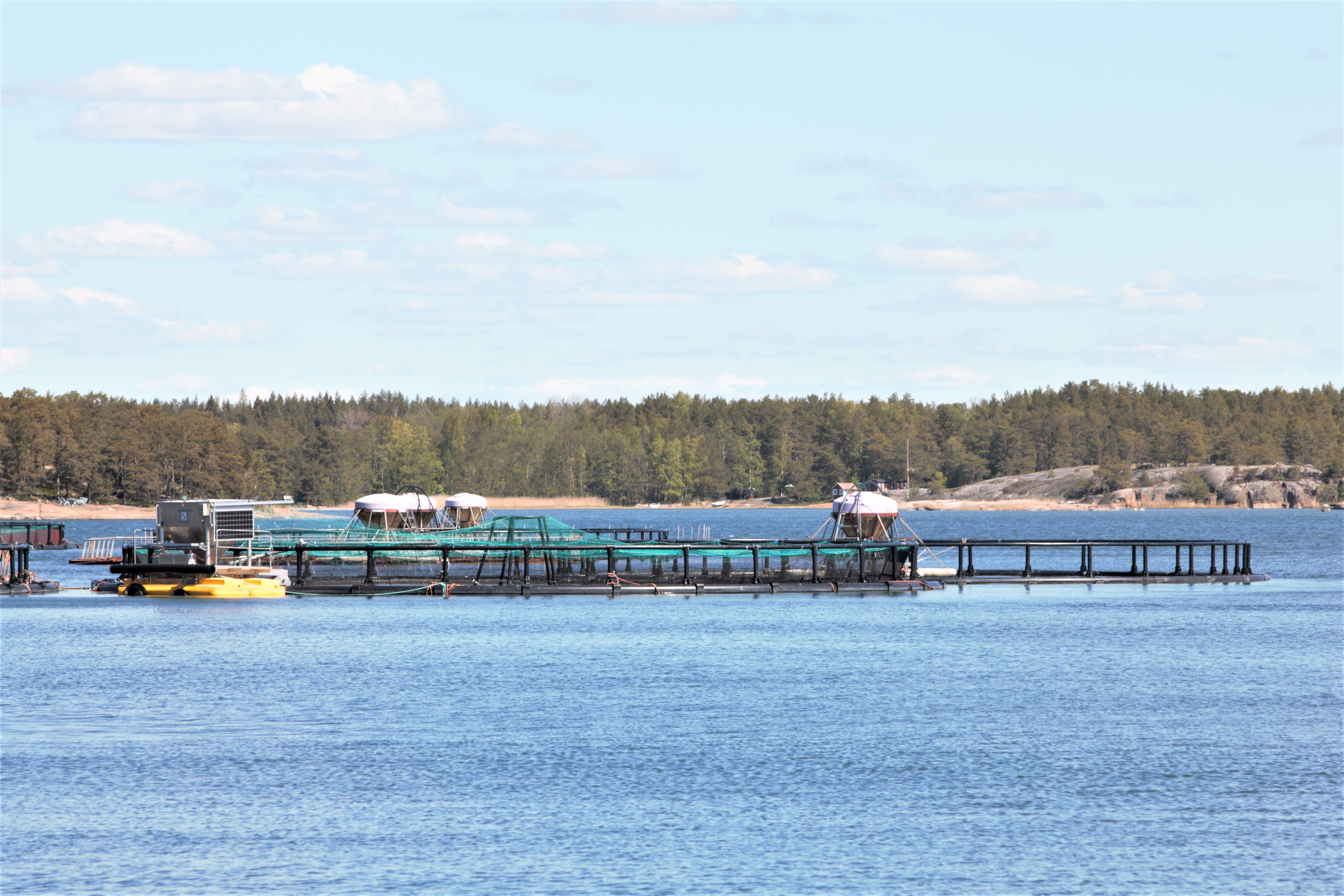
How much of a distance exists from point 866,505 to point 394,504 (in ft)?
123

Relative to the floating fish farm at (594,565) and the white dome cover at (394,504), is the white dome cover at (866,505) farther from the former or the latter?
the white dome cover at (394,504)

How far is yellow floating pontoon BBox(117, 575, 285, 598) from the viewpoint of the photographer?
76062mm

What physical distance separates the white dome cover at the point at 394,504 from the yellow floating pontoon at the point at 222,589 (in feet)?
90.0

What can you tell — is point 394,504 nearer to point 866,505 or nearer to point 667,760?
point 866,505

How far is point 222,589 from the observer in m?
76.2

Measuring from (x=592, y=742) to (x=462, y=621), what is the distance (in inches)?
1329

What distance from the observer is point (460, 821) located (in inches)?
1187

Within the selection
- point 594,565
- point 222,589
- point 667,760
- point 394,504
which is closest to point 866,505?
point 594,565

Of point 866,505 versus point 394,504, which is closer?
point 866,505

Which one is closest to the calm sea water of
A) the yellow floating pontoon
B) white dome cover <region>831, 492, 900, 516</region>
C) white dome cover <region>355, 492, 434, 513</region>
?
the yellow floating pontoon

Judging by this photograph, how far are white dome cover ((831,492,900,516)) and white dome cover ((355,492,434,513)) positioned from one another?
34361mm

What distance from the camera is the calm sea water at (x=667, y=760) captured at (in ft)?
88.3

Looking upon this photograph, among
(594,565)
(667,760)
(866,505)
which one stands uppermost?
(866,505)

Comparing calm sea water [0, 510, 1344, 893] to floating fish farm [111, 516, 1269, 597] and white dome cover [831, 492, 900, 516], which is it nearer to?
floating fish farm [111, 516, 1269, 597]
